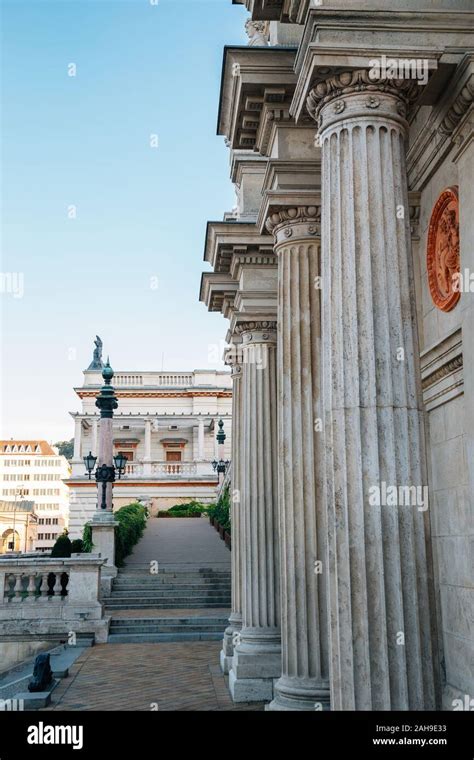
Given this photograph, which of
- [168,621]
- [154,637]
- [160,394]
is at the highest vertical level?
[160,394]

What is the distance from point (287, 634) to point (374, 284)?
14.4 ft

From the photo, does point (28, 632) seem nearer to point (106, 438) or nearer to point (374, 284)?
point (106, 438)

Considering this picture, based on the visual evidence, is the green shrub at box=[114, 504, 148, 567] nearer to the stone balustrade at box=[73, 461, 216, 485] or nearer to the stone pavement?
the stone pavement

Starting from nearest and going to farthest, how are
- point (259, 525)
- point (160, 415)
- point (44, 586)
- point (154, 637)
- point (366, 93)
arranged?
1. point (366, 93)
2. point (259, 525)
3. point (154, 637)
4. point (44, 586)
5. point (160, 415)

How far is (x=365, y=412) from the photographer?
6.17m

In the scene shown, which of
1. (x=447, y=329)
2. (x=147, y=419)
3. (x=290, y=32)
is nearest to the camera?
(x=447, y=329)

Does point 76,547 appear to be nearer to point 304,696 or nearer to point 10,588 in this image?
point 10,588

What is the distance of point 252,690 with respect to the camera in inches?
475

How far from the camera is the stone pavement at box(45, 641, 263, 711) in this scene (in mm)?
11875

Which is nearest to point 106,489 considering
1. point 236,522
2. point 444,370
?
point 236,522

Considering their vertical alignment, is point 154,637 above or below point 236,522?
below

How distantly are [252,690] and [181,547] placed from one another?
2198 cm

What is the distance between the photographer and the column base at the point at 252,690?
1204cm
